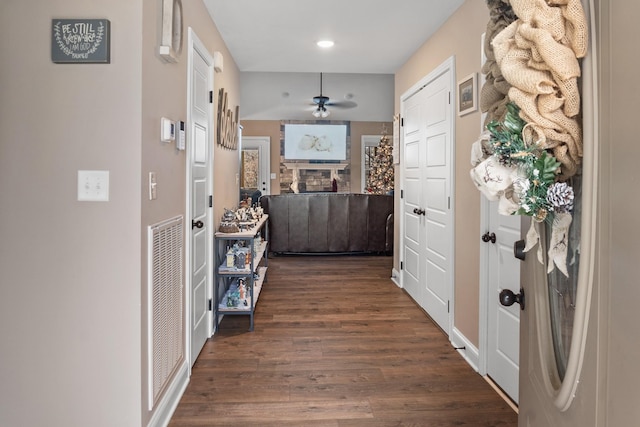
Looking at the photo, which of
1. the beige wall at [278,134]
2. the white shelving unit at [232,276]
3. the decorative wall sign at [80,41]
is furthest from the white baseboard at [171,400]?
the beige wall at [278,134]

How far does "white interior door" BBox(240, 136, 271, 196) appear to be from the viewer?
31.4ft

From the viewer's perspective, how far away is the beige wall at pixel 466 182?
8.85 feet

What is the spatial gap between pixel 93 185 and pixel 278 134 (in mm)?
8274

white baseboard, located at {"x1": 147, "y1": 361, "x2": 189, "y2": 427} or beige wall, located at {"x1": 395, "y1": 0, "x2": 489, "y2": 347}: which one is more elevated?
beige wall, located at {"x1": 395, "y1": 0, "x2": 489, "y2": 347}

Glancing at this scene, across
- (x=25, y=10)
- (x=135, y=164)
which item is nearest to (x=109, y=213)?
(x=135, y=164)

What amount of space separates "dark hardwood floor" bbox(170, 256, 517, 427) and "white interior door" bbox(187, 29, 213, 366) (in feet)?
0.83

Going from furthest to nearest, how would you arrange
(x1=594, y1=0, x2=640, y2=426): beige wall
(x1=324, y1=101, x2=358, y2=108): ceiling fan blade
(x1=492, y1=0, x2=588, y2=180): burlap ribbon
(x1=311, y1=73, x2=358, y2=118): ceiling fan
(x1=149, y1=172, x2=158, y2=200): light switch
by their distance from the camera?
(x1=324, y1=101, x2=358, y2=108): ceiling fan blade < (x1=311, y1=73, x2=358, y2=118): ceiling fan < (x1=149, y1=172, x2=158, y2=200): light switch < (x1=492, y1=0, x2=588, y2=180): burlap ribbon < (x1=594, y1=0, x2=640, y2=426): beige wall

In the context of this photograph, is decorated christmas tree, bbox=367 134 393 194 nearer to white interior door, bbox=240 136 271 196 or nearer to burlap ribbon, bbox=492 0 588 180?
white interior door, bbox=240 136 271 196

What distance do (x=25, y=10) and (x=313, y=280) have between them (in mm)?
3933

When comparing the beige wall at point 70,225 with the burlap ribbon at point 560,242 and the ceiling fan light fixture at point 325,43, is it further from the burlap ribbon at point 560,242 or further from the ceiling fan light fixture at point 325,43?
the ceiling fan light fixture at point 325,43

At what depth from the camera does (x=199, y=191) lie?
9.29 feet

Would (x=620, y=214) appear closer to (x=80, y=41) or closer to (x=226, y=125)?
(x=80, y=41)

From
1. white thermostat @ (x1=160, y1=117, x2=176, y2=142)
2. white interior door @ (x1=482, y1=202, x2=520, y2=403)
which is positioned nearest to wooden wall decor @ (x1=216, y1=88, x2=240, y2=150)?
white thermostat @ (x1=160, y1=117, x2=176, y2=142)

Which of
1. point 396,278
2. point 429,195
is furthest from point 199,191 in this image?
point 396,278
